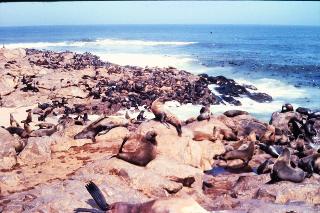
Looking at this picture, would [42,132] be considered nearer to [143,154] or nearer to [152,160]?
[143,154]

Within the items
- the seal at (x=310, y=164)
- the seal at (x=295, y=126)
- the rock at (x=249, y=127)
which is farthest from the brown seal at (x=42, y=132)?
the seal at (x=295, y=126)

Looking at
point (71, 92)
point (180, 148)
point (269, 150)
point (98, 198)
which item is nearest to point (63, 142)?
point (180, 148)

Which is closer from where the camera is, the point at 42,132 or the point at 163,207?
the point at 163,207

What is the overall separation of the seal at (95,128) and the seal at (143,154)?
2994mm

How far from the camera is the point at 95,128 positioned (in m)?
11.9

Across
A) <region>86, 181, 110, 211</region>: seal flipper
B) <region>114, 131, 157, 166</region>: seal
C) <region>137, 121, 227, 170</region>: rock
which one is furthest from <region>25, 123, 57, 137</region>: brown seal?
<region>86, 181, 110, 211</region>: seal flipper

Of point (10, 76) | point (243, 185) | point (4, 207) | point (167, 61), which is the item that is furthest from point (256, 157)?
point (167, 61)

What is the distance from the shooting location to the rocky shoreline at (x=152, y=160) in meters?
6.71

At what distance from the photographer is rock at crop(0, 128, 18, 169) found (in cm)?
896

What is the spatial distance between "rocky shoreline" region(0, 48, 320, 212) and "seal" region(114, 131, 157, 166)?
10 cm

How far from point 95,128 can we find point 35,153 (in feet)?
8.50

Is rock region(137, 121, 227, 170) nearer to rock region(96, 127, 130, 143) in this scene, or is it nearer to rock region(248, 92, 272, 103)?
rock region(96, 127, 130, 143)

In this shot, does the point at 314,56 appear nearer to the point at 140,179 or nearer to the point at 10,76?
the point at 10,76

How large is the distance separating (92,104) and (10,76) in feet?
18.7
